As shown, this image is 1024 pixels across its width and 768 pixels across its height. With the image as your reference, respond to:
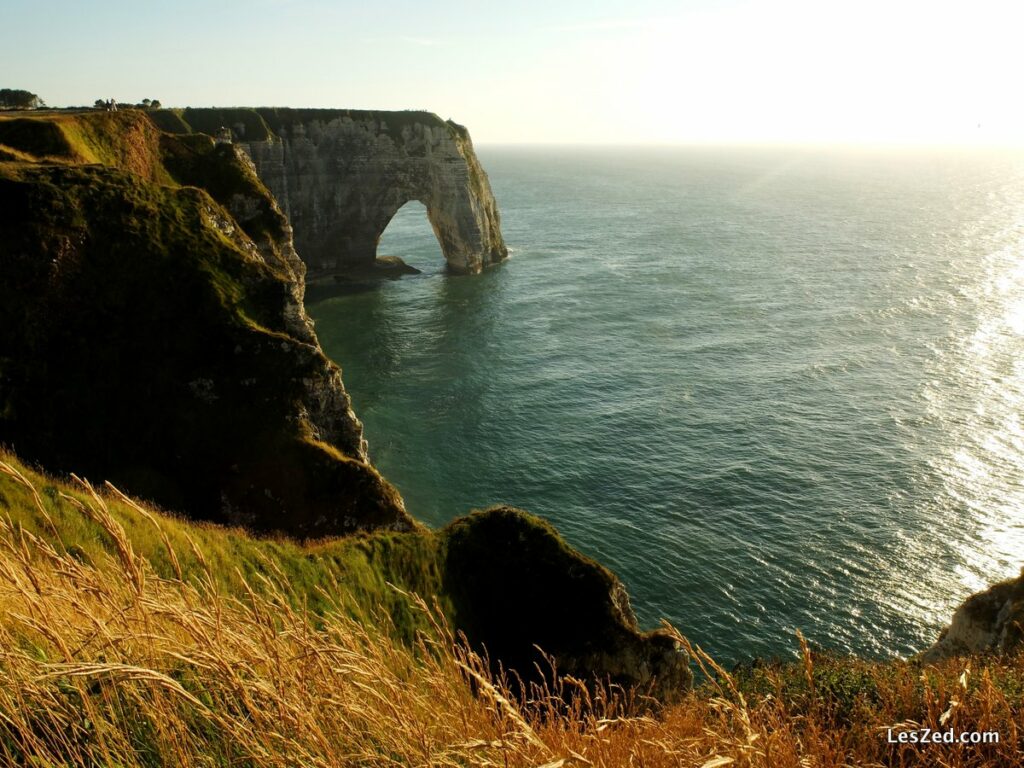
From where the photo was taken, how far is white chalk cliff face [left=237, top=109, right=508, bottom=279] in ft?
308

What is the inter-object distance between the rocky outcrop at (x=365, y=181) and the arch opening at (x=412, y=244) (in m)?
4.98

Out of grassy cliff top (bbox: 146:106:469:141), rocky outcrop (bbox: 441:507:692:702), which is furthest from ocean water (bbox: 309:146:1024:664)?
grassy cliff top (bbox: 146:106:469:141)

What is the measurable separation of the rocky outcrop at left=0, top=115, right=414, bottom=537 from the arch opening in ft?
220

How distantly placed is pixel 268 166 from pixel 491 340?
4236 centimetres

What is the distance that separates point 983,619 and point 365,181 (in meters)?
92.1

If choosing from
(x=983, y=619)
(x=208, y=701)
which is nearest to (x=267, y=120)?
(x=983, y=619)

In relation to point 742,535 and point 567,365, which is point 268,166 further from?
point 742,535

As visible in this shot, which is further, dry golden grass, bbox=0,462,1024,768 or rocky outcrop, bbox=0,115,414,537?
rocky outcrop, bbox=0,115,414,537

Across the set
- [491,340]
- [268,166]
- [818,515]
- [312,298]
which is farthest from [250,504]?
[268,166]

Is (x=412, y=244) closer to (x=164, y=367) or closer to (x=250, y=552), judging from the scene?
(x=164, y=367)

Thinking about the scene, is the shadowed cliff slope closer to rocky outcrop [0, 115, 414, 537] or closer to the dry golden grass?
rocky outcrop [0, 115, 414, 537]

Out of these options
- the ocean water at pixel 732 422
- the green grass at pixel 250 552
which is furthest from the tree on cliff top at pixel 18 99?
the green grass at pixel 250 552

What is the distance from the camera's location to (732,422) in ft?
172

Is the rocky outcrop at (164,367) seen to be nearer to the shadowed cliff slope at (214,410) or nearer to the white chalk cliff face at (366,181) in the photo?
the shadowed cliff slope at (214,410)
